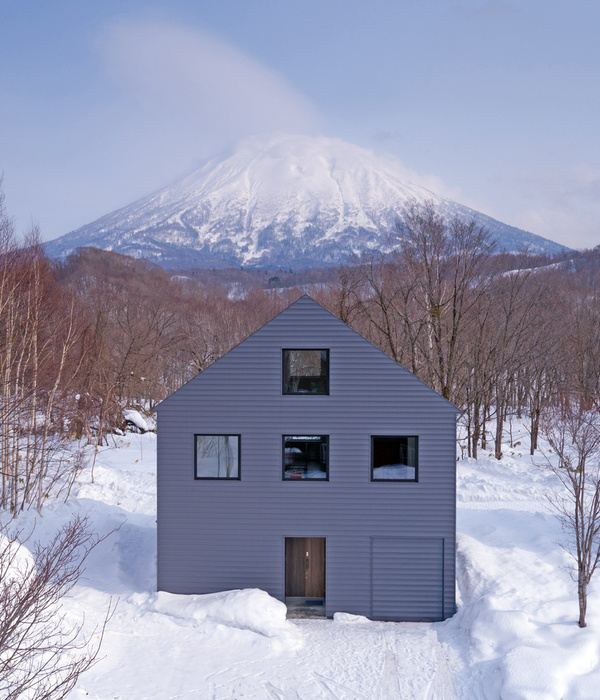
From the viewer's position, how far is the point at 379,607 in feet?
44.0

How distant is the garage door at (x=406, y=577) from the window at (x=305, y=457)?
7.72 feet

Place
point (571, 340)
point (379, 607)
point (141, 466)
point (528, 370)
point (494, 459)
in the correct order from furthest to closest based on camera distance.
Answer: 1. point (571, 340)
2. point (528, 370)
3. point (494, 459)
4. point (141, 466)
5. point (379, 607)

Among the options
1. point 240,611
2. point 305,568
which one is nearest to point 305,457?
point 305,568

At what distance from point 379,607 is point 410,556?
1465 millimetres

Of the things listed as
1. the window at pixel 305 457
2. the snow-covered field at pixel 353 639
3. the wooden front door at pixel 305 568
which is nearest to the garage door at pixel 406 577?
the snow-covered field at pixel 353 639

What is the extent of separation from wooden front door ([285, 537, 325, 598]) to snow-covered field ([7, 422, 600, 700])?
833 millimetres

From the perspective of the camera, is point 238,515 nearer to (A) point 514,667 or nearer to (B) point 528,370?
(A) point 514,667

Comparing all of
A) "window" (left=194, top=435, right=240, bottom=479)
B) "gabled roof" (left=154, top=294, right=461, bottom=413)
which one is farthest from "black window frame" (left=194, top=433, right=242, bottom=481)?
"gabled roof" (left=154, top=294, right=461, bottom=413)

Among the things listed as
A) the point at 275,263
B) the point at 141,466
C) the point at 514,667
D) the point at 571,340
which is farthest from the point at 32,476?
the point at 275,263

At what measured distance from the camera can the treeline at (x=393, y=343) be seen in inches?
729

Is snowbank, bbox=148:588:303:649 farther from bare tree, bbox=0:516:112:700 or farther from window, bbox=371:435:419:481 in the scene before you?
window, bbox=371:435:419:481

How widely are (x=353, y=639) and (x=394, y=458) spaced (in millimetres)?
4226

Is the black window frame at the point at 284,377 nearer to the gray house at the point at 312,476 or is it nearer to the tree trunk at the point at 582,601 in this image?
the gray house at the point at 312,476

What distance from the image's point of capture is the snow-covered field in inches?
400
